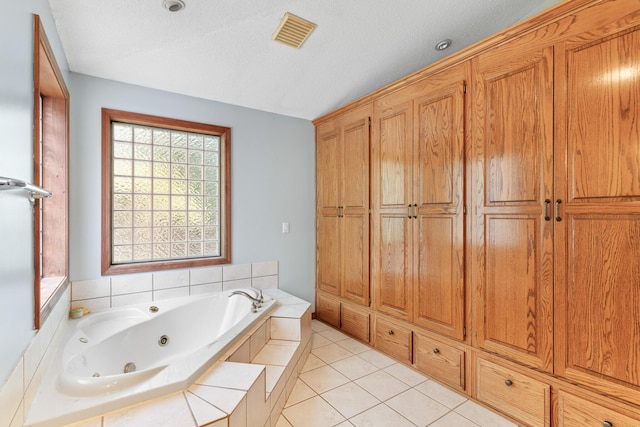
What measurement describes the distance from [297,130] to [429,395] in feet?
8.86

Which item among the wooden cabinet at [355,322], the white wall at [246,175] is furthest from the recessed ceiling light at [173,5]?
the wooden cabinet at [355,322]

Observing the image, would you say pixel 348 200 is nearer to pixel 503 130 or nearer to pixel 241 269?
pixel 241 269

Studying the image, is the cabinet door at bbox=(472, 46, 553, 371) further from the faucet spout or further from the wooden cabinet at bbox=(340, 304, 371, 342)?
the faucet spout

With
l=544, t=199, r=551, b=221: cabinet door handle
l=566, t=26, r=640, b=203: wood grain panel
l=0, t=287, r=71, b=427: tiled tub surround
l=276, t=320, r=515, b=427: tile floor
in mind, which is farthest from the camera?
l=276, t=320, r=515, b=427: tile floor

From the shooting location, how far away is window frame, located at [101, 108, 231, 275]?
234 centimetres

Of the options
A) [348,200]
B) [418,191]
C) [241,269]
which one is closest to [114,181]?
[241,269]

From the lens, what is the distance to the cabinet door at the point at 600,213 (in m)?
1.34

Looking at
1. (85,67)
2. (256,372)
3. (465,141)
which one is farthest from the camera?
(85,67)

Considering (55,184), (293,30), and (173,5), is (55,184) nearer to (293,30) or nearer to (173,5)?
(173,5)

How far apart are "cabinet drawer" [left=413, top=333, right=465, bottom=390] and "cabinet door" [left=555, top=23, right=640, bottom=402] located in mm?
598

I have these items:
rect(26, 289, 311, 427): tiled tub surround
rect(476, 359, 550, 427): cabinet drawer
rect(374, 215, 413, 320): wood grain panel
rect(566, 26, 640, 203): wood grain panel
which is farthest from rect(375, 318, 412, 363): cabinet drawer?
rect(566, 26, 640, 203): wood grain panel

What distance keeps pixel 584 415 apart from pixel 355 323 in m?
1.67

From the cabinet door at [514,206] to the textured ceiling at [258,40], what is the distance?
533 mm

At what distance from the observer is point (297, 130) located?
335 centimetres
